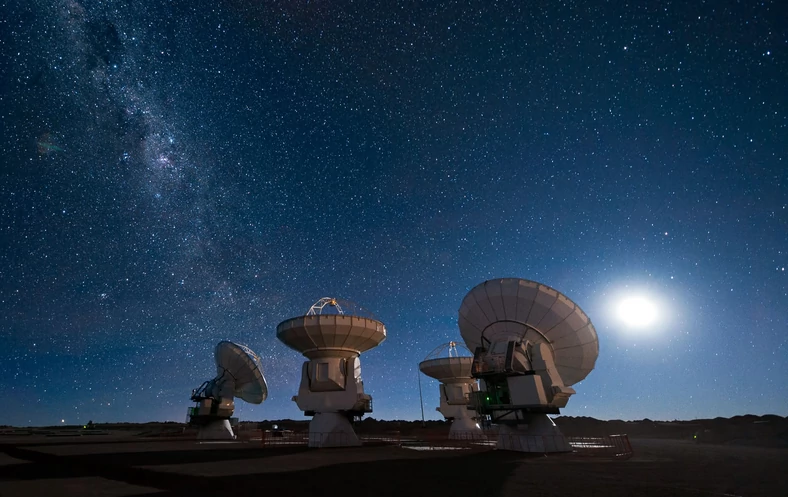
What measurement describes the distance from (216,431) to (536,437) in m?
30.7

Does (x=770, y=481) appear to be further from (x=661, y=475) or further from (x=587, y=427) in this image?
(x=587, y=427)

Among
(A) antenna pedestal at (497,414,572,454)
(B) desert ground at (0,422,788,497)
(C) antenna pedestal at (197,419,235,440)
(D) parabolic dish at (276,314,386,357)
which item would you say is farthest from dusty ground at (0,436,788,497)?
(C) antenna pedestal at (197,419,235,440)

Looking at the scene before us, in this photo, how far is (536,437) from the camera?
2247 cm

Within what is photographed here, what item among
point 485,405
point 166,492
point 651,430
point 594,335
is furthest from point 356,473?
point 651,430

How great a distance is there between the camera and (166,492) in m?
10.5

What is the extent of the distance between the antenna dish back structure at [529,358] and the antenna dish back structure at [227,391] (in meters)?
23.7

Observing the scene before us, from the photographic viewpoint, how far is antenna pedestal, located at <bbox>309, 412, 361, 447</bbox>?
2864 cm

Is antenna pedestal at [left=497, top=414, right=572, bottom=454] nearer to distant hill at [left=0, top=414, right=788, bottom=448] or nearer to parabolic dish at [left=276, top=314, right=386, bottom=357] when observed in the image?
parabolic dish at [left=276, top=314, right=386, bottom=357]

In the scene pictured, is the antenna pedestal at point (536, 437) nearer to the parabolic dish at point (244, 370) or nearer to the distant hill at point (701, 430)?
the parabolic dish at point (244, 370)

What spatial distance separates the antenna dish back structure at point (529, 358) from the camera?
73.4ft

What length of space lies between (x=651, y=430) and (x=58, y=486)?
75122 mm

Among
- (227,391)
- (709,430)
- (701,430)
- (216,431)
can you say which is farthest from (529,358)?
(701,430)

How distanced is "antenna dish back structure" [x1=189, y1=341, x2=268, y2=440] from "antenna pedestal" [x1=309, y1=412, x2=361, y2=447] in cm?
1249

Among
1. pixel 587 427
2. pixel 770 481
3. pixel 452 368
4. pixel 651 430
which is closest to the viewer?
pixel 770 481
